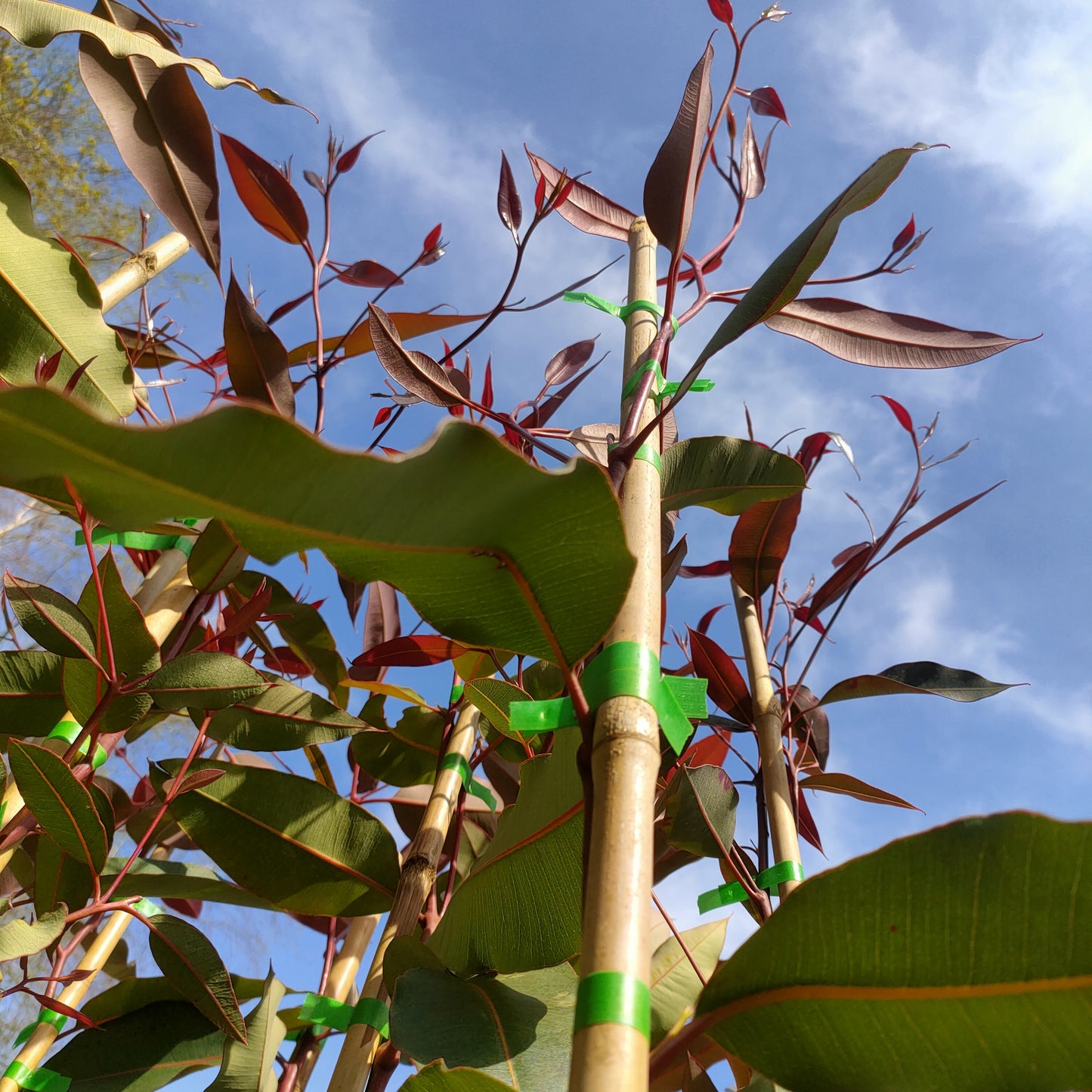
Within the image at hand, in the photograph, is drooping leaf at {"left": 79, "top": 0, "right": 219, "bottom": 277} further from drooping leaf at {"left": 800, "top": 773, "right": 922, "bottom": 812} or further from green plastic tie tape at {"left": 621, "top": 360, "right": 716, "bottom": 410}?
drooping leaf at {"left": 800, "top": 773, "right": 922, "bottom": 812}

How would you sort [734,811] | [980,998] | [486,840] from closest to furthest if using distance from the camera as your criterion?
[980,998], [734,811], [486,840]

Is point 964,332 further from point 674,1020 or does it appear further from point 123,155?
point 123,155

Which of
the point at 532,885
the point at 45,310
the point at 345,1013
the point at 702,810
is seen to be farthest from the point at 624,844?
the point at 45,310

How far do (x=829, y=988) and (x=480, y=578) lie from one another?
0.28 m

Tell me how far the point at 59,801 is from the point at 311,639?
37 cm

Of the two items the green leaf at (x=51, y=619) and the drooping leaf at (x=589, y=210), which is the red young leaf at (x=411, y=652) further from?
the drooping leaf at (x=589, y=210)

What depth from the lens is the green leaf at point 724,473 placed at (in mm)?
788

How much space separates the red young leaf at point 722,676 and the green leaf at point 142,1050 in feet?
2.33

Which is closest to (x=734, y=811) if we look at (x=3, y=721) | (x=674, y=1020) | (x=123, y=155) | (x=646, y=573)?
(x=674, y=1020)

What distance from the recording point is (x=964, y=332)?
2.99ft

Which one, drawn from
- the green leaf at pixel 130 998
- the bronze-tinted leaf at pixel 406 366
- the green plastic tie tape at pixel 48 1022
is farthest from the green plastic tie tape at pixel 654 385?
the green plastic tie tape at pixel 48 1022

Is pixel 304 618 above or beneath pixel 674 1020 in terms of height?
above

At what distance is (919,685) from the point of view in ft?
3.52

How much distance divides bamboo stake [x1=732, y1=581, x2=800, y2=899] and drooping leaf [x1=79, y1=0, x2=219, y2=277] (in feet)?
2.80
